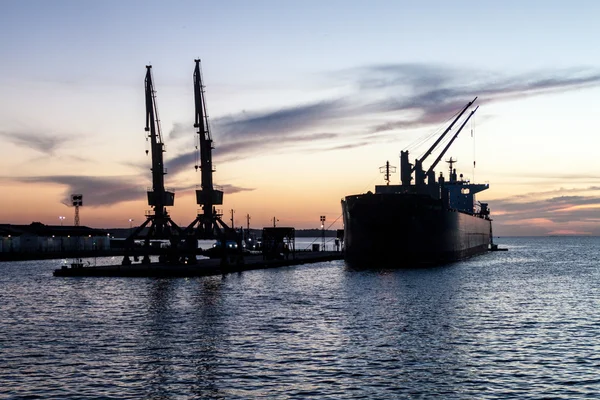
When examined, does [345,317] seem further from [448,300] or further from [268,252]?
[268,252]

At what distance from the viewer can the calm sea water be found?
26.6 metres

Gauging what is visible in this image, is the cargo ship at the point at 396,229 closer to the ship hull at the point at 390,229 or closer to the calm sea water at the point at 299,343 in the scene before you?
the ship hull at the point at 390,229

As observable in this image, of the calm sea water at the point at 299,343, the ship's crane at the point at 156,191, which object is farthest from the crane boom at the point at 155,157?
the calm sea water at the point at 299,343

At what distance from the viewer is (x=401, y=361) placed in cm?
3128

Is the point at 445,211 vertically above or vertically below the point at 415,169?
below

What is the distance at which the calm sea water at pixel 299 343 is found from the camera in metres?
26.6

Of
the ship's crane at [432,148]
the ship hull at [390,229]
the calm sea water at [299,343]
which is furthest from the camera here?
the ship's crane at [432,148]

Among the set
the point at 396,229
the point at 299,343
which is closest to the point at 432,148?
the point at 396,229

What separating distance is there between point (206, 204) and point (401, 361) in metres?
81.8

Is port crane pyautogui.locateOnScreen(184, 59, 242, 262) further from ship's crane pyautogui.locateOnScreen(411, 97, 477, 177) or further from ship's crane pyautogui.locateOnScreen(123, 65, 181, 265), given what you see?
ship's crane pyautogui.locateOnScreen(411, 97, 477, 177)

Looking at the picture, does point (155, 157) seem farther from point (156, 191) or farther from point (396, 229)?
point (396, 229)

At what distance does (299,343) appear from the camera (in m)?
35.8

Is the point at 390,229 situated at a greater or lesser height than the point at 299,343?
greater

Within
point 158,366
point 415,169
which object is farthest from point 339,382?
point 415,169
